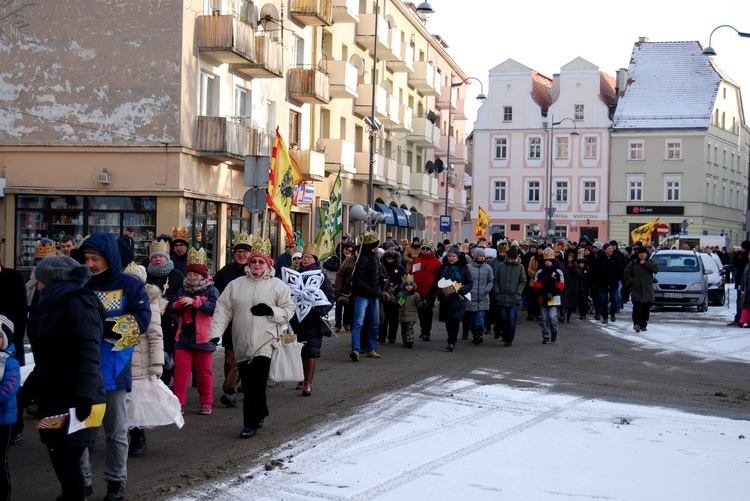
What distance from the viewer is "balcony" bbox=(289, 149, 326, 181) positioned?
35.4 metres

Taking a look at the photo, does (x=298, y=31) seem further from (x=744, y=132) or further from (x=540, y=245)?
(x=744, y=132)

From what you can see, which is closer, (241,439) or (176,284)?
(241,439)

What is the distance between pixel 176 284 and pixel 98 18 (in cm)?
1785

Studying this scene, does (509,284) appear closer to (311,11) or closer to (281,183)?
(281,183)

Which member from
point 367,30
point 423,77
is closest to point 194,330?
point 367,30

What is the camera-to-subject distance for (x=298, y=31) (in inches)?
1439

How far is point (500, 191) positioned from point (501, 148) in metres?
3.27

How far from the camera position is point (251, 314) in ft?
29.7

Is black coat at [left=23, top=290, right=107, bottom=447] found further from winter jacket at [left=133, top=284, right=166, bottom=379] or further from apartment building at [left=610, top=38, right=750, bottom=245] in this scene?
apartment building at [left=610, top=38, right=750, bottom=245]

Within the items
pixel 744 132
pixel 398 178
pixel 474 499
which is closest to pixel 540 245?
pixel 474 499

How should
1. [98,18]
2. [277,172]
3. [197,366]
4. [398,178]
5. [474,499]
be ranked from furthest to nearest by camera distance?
[398,178]
[98,18]
[277,172]
[197,366]
[474,499]

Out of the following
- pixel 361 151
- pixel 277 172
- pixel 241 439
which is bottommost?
pixel 241 439

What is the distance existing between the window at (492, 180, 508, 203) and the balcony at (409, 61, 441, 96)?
16.3 metres

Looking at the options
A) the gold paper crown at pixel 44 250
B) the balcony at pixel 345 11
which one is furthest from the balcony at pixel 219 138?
the gold paper crown at pixel 44 250
